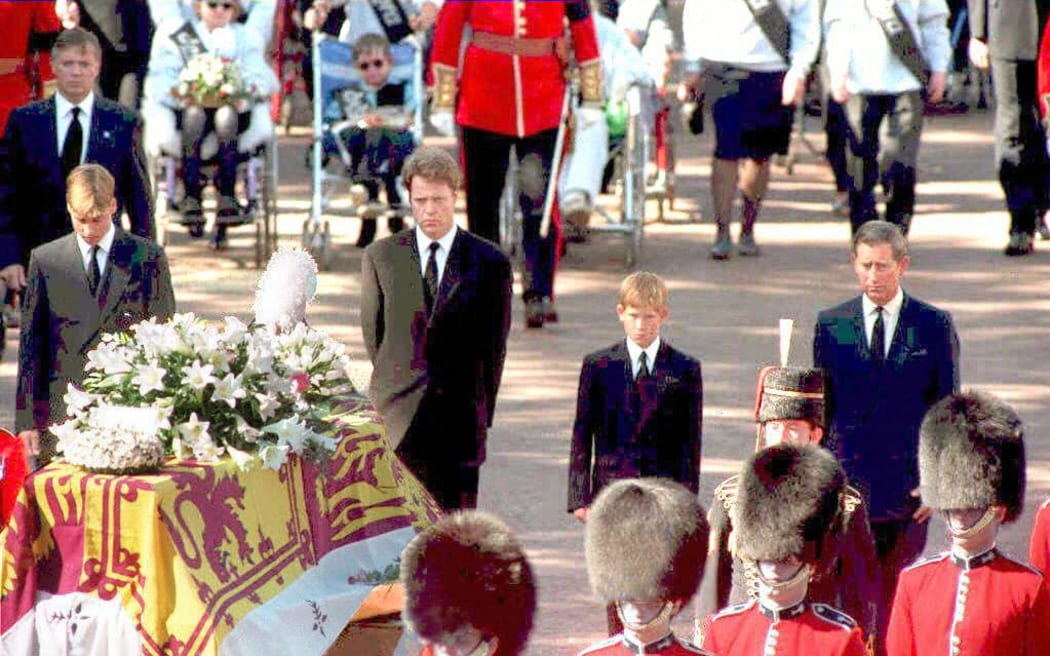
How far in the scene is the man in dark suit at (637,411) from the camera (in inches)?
269

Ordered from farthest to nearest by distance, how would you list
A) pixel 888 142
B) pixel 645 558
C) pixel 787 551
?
pixel 888 142
pixel 787 551
pixel 645 558

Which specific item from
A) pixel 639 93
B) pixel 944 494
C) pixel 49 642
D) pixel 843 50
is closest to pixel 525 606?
pixel 944 494

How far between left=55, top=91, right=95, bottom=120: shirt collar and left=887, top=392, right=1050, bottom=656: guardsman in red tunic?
4878mm

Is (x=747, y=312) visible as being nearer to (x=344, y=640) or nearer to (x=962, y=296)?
(x=962, y=296)

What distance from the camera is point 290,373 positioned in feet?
21.7

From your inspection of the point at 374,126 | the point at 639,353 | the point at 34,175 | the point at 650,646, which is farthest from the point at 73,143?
the point at 650,646

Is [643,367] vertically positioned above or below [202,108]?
below

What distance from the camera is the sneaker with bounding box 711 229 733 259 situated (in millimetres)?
13391

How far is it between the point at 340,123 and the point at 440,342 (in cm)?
649

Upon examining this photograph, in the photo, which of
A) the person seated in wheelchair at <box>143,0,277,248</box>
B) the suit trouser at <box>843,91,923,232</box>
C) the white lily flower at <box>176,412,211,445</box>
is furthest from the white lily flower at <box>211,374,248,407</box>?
the suit trouser at <box>843,91,923,232</box>

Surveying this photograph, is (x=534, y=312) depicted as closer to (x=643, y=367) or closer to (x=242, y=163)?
(x=242, y=163)

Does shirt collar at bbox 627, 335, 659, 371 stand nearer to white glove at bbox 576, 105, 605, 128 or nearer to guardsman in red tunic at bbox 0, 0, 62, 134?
guardsman in red tunic at bbox 0, 0, 62, 134

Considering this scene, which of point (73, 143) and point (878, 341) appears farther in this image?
point (73, 143)

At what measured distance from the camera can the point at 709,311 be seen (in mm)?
11859
